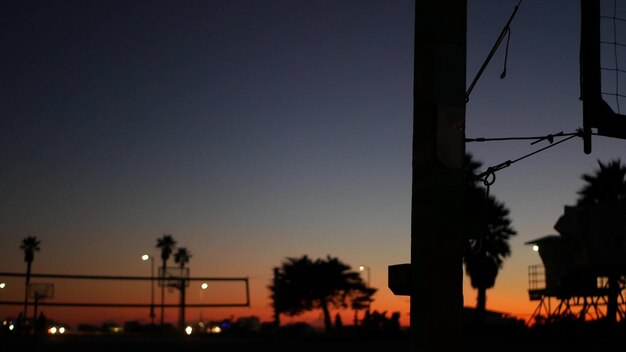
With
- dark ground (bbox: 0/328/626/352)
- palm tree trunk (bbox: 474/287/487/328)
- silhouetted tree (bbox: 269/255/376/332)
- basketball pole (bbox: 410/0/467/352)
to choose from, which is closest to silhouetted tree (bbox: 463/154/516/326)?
palm tree trunk (bbox: 474/287/487/328)

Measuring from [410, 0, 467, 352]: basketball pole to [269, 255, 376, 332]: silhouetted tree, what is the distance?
243 ft

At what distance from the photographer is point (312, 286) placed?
82.8m

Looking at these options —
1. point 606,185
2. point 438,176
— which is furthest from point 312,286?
point 438,176

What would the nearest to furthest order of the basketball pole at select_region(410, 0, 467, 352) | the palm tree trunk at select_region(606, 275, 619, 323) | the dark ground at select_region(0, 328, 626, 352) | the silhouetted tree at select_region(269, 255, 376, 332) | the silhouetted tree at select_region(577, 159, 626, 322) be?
1. the basketball pole at select_region(410, 0, 467, 352)
2. the dark ground at select_region(0, 328, 626, 352)
3. the palm tree trunk at select_region(606, 275, 619, 323)
4. the silhouetted tree at select_region(577, 159, 626, 322)
5. the silhouetted tree at select_region(269, 255, 376, 332)

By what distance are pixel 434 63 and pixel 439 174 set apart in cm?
118

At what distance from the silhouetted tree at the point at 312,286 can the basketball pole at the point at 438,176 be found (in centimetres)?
7411

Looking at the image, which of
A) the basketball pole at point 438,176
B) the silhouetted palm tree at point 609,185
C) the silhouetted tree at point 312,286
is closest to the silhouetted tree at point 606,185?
the silhouetted palm tree at point 609,185

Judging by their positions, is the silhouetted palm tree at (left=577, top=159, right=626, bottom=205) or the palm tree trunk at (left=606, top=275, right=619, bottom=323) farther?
the silhouetted palm tree at (left=577, top=159, right=626, bottom=205)

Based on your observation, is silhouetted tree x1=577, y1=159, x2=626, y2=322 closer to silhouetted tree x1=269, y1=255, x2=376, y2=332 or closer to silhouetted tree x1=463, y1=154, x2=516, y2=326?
silhouetted tree x1=463, y1=154, x2=516, y2=326

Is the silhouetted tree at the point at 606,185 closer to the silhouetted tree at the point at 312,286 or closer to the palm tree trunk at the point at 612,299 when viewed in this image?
the palm tree trunk at the point at 612,299

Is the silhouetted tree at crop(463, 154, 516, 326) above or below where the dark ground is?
above

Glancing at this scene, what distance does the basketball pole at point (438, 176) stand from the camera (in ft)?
26.0

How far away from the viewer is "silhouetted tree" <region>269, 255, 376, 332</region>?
82375mm

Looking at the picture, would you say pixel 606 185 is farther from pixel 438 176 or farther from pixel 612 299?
pixel 438 176
